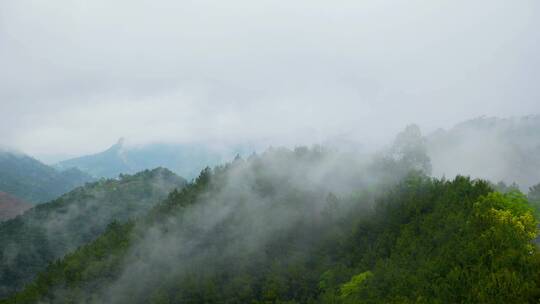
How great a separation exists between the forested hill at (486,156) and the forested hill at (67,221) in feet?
367

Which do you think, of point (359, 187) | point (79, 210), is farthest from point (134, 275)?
point (79, 210)

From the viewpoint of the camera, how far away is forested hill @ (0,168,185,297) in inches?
4860

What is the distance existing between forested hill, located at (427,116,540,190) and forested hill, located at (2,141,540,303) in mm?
80184

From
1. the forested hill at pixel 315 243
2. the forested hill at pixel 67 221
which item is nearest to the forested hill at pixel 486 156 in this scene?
the forested hill at pixel 315 243

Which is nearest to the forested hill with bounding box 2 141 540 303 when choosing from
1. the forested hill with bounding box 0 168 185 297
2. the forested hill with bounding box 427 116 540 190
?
the forested hill with bounding box 0 168 185 297

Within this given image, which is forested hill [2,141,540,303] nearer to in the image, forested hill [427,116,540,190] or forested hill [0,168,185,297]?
forested hill [0,168,185,297]

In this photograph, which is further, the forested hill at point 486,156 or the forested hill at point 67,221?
the forested hill at point 486,156

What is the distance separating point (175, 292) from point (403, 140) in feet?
189

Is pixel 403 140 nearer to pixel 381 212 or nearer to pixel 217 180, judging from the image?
pixel 381 212

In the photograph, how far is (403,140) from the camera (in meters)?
93.2

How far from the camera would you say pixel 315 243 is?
70375 mm

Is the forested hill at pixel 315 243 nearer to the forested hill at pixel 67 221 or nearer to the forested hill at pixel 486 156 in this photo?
Answer: the forested hill at pixel 67 221

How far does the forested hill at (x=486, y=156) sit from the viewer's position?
16138 centimetres

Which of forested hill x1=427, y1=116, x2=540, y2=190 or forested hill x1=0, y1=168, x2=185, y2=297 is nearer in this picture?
forested hill x1=0, y1=168, x2=185, y2=297
